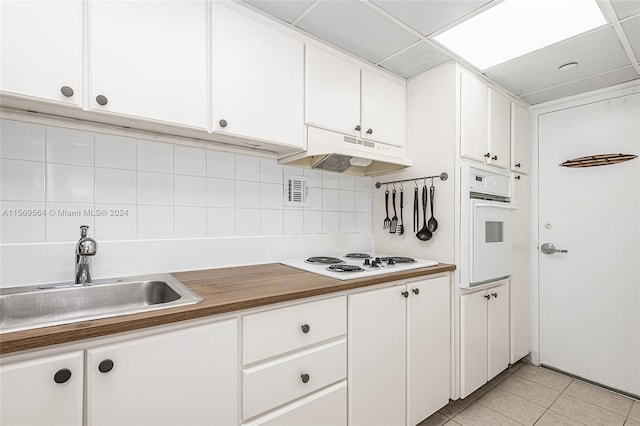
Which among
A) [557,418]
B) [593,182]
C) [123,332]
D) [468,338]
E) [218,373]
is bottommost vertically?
[557,418]

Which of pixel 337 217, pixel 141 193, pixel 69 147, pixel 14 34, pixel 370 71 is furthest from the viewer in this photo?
pixel 337 217

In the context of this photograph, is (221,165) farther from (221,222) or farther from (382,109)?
(382,109)

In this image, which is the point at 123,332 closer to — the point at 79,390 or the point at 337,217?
the point at 79,390

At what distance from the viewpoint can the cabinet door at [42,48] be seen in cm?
96

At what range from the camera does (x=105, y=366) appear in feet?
2.67

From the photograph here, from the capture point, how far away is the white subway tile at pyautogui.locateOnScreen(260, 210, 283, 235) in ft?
5.97

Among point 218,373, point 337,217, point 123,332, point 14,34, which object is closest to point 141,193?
point 14,34

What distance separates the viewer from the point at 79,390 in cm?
79

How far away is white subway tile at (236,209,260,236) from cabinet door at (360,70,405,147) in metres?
0.84

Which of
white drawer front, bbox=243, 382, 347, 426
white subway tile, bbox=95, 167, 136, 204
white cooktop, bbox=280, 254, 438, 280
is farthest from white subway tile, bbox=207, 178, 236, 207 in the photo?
white drawer front, bbox=243, 382, 347, 426

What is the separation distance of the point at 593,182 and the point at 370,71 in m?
1.90

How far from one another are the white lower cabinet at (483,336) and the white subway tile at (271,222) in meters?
1.21

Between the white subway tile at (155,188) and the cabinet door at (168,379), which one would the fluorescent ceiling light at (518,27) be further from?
the cabinet door at (168,379)

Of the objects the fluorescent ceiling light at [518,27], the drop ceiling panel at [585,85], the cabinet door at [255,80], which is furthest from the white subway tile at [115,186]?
the drop ceiling panel at [585,85]
